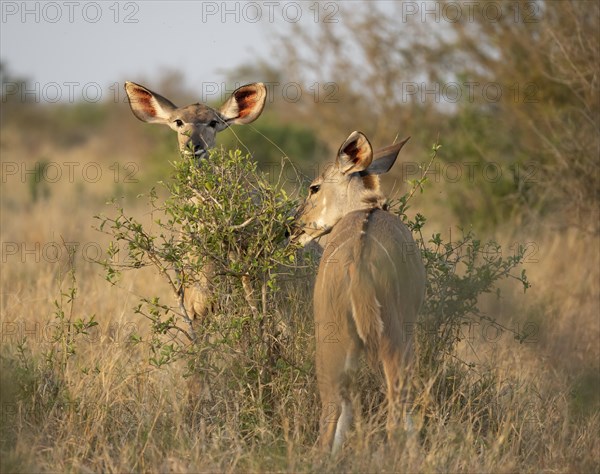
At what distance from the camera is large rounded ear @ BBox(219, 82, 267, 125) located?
7266 millimetres

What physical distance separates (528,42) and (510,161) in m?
1.61

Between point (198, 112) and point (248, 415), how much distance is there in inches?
99.3

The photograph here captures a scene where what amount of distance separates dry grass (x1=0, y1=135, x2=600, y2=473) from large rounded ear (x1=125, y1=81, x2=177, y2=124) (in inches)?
64.3

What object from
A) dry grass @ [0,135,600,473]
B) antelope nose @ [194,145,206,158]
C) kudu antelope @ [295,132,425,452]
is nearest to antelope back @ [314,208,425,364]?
kudu antelope @ [295,132,425,452]

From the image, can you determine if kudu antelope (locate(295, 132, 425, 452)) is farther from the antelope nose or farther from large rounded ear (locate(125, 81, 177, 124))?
large rounded ear (locate(125, 81, 177, 124))

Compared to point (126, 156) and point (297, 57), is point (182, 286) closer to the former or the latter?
point (297, 57)

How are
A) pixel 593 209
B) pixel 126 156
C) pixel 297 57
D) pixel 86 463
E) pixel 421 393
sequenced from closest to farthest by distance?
1. pixel 86 463
2. pixel 421 393
3. pixel 593 209
4. pixel 297 57
5. pixel 126 156

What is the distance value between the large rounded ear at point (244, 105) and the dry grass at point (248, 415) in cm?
177

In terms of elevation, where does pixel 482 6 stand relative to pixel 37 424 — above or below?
above

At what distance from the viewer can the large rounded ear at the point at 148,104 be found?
→ 716 cm

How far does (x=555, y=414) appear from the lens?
6.04 m

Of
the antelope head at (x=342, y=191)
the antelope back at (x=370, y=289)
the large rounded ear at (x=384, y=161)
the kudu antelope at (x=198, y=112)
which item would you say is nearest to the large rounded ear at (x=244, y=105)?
the kudu antelope at (x=198, y=112)

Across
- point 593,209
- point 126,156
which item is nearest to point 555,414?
point 593,209

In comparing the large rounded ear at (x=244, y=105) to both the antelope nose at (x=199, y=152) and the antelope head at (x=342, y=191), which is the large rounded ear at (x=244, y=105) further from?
the antelope head at (x=342, y=191)
